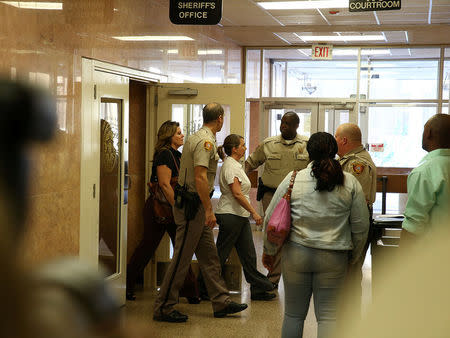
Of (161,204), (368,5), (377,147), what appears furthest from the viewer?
(377,147)

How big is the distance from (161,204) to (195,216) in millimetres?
817

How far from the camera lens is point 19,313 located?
0.35 metres

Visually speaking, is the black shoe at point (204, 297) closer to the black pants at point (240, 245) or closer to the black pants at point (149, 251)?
the black pants at point (240, 245)

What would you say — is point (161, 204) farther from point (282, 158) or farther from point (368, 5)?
point (368, 5)

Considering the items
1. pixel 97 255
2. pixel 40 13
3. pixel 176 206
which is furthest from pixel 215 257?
pixel 40 13

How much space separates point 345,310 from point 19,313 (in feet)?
11.7

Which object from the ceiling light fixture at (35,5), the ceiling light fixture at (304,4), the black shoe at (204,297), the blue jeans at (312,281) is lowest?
the black shoe at (204,297)

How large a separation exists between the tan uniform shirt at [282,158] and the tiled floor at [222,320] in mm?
1101

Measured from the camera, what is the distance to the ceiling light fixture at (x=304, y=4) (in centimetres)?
791

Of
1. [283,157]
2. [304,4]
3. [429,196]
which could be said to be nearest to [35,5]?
[429,196]

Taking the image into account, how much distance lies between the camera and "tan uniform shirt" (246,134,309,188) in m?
6.23

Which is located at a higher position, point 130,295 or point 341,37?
point 341,37

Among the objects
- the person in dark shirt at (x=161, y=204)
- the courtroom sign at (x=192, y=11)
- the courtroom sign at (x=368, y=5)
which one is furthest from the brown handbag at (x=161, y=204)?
the courtroom sign at (x=368, y=5)

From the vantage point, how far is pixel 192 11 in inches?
246
